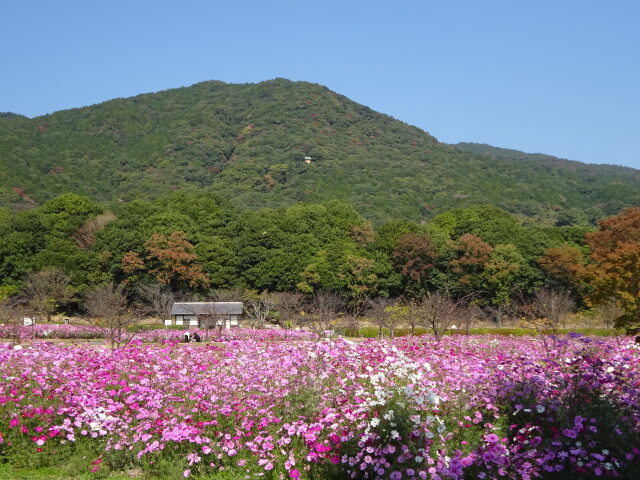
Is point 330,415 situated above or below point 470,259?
below

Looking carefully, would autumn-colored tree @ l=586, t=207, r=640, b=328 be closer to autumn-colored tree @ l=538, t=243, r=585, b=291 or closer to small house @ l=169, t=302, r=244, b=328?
autumn-colored tree @ l=538, t=243, r=585, b=291

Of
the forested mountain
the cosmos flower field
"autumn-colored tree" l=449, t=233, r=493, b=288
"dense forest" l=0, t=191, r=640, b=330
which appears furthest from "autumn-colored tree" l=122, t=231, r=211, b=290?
the cosmos flower field

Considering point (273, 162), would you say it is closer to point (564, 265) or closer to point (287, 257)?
point (287, 257)

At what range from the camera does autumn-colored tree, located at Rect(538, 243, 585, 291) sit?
142ft

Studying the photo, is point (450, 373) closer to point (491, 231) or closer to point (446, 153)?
point (491, 231)

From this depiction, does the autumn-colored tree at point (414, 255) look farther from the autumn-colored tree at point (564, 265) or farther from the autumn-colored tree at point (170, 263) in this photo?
the autumn-colored tree at point (170, 263)

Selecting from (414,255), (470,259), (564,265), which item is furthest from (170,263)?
(564,265)

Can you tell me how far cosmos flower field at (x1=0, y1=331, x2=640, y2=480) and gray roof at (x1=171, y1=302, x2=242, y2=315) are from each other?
25708 mm

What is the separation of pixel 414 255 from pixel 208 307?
1799 cm

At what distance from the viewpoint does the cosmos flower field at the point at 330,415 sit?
235 inches

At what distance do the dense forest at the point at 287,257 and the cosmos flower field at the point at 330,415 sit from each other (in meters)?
33.3

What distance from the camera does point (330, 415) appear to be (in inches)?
269

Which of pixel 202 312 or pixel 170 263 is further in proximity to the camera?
pixel 170 263

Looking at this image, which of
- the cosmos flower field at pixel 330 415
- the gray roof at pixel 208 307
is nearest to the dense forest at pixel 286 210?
the gray roof at pixel 208 307
